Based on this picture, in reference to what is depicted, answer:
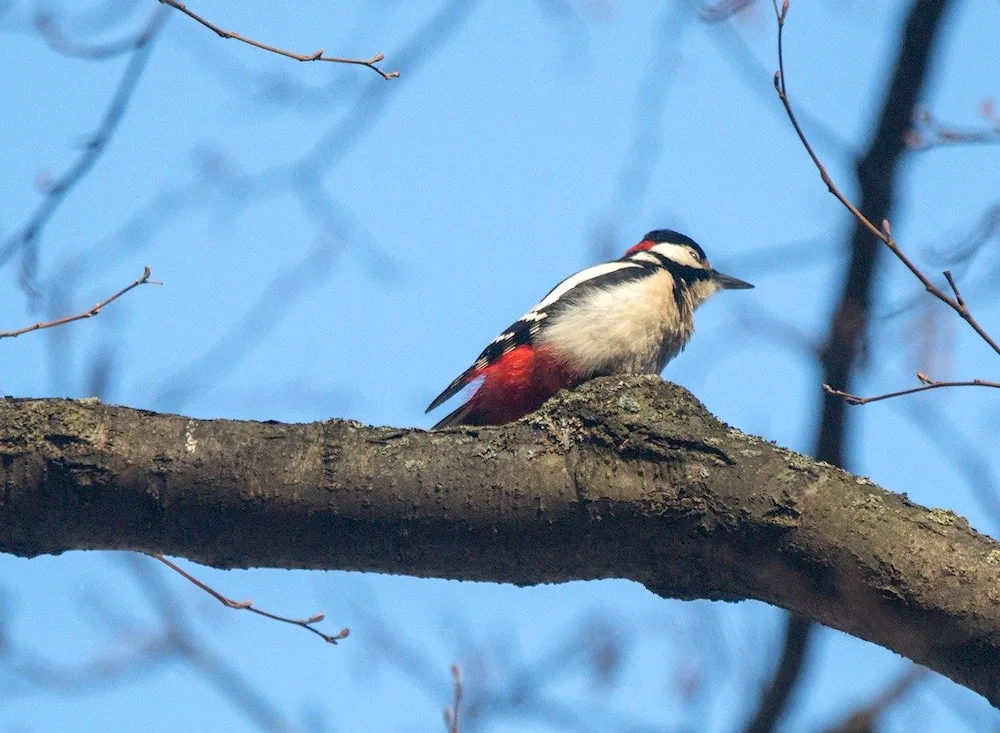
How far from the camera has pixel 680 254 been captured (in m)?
5.79

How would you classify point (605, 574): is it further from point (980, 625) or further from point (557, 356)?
point (557, 356)

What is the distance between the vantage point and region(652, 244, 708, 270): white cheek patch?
18.7 ft

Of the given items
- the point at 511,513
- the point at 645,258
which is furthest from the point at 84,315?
the point at 645,258

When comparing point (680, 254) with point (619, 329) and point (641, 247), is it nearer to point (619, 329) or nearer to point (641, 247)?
point (641, 247)

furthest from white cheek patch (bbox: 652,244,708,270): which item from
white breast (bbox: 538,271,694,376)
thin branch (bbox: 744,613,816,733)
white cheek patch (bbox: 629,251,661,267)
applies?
thin branch (bbox: 744,613,816,733)

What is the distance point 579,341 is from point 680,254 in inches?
58.0

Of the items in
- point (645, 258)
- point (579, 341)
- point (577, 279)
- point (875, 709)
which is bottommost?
point (875, 709)

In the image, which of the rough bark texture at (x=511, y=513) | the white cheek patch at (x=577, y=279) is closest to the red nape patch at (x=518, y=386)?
the white cheek patch at (x=577, y=279)

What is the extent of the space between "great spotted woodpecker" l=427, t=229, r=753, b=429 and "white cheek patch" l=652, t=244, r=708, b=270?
1.55 ft

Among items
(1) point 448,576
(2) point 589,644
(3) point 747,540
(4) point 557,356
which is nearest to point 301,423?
(1) point 448,576

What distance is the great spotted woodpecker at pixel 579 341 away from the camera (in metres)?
4.47

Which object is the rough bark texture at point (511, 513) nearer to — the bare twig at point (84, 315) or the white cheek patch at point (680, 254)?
the bare twig at point (84, 315)

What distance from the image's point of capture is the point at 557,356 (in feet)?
14.8

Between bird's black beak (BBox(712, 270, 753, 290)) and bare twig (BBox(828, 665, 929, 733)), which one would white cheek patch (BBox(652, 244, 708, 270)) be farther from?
bare twig (BBox(828, 665, 929, 733))
